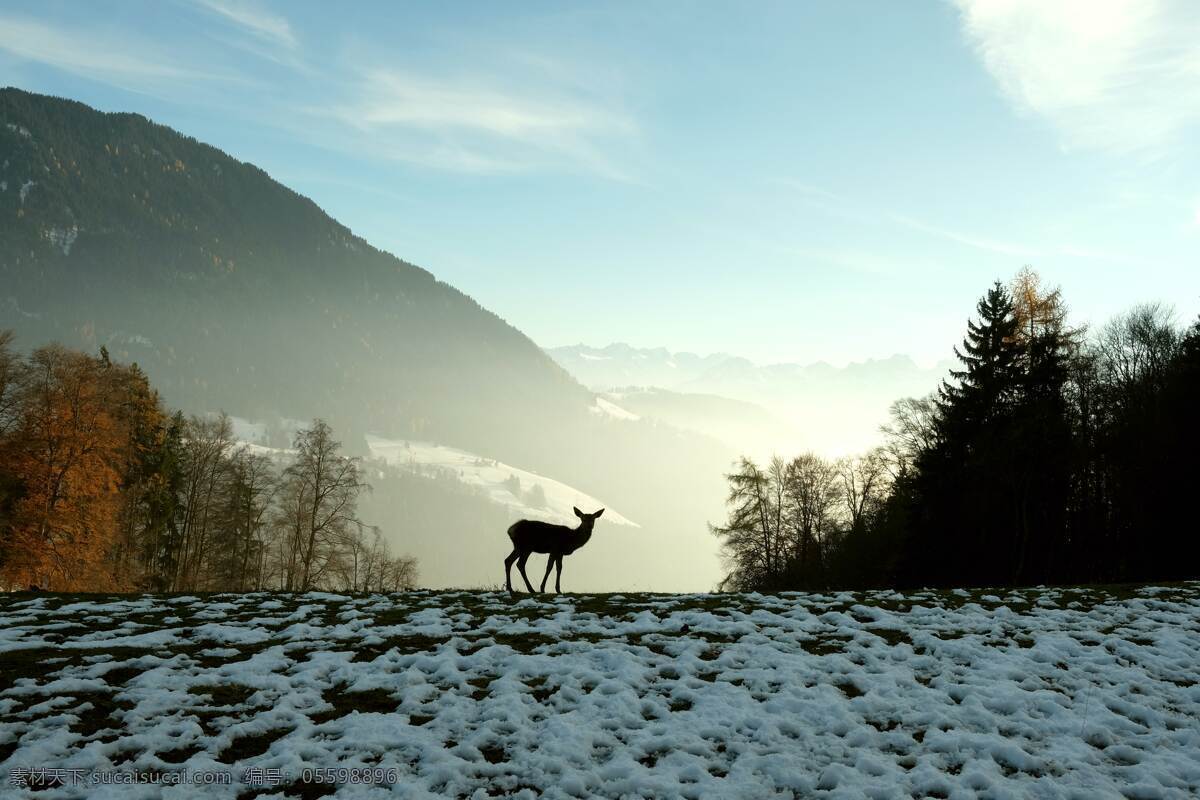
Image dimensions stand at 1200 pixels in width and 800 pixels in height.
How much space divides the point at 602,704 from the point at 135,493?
142 feet

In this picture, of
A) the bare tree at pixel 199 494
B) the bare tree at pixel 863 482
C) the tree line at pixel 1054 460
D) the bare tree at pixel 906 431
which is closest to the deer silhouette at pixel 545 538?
the tree line at pixel 1054 460

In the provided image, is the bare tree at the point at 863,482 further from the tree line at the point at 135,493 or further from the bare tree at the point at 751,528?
the tree line at the point at 135,493

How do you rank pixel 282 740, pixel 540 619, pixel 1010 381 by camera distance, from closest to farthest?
pixel 282 740 < pixel 540 619 < pixel 1010 381

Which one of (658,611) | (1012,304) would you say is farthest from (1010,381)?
(658,611)

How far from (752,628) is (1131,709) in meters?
5.14

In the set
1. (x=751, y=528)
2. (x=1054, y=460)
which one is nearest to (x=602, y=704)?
(x=1054, y=460)

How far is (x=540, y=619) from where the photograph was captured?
12.0 metres

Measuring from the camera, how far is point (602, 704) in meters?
7.82

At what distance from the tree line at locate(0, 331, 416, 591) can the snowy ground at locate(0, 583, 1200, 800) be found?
843 inches

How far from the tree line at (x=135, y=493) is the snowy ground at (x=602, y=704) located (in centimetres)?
2140

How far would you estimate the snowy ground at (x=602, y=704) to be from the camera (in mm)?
6027

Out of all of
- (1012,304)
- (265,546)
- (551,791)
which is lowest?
(265,546)

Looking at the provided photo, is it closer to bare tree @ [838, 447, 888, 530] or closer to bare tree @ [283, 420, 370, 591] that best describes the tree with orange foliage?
bare tree @ [283, 420, 370, 591]

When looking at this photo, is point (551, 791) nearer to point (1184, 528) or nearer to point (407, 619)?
point (407, 619)
